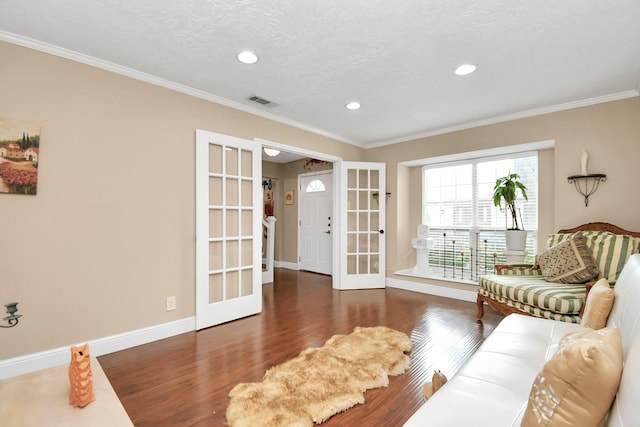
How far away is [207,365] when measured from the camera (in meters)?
2.32

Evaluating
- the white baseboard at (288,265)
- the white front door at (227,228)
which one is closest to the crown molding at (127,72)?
the white front door at (227,228)

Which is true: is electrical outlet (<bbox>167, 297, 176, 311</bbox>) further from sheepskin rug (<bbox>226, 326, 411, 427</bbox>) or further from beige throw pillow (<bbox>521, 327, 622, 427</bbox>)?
beige throw pillow (<bbox>521, 327, 622, 427</bbox>)

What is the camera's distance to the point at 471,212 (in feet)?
14.8

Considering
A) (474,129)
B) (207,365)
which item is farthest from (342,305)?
(474,129)

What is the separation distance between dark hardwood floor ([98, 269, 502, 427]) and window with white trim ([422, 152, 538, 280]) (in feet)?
2.75

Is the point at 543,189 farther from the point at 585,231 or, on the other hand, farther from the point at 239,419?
the point at 239,419

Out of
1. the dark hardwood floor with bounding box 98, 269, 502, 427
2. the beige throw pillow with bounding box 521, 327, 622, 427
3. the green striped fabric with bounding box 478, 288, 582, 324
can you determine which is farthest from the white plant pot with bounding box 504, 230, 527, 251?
the beige throw pillow with bounding box 521, 327, 622, 427

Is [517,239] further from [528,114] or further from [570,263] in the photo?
[528,114]

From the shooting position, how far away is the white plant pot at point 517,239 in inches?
147

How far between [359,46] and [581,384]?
7.72 feet

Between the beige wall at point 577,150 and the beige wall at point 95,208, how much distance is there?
3.59 metres

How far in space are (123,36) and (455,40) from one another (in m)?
2.46

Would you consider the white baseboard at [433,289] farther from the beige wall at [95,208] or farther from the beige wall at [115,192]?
the beige wall at [95,208]

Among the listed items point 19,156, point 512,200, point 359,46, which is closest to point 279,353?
A: point 19,156
